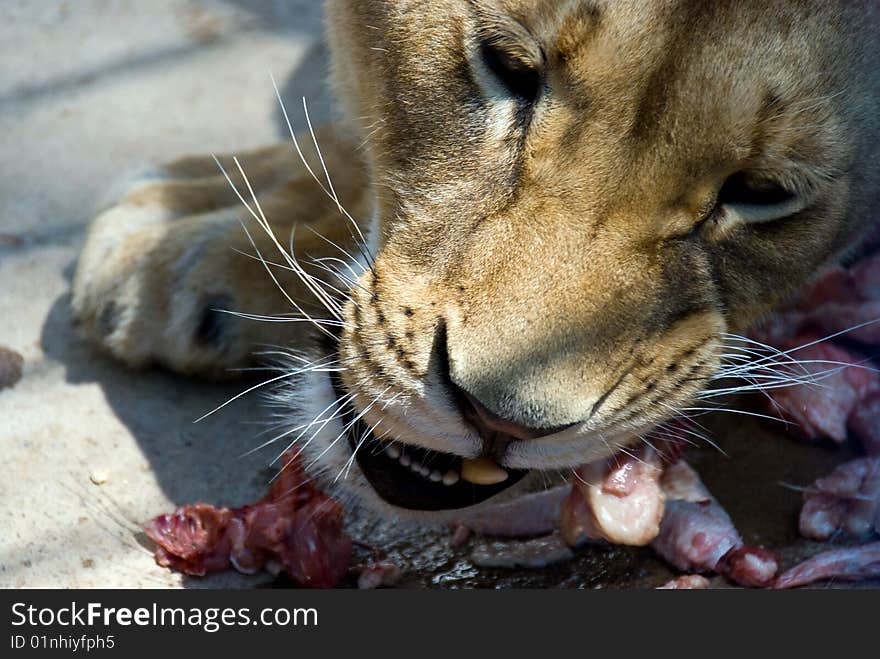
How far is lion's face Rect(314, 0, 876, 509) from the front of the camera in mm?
2117

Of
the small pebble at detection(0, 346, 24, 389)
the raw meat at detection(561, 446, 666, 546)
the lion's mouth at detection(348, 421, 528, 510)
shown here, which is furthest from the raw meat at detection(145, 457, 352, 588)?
the small pebble at detection(0, 346, 24, 389)

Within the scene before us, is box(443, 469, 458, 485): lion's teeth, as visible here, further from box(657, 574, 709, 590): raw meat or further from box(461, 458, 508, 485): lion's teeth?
box(657, 574, 709, 590): raw meat

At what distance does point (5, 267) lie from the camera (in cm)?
338

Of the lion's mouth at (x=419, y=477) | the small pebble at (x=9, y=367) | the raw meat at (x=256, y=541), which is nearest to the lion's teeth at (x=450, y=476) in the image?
the lion's mouth at (x=419, y=477)

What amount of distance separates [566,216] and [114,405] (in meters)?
1.32

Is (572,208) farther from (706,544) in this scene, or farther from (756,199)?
(706,544)

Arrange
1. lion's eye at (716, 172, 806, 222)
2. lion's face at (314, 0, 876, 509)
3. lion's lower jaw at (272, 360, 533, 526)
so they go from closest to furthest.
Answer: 1. lion's face at (314, 0, 876, 509)
2. lion's eye at (716, 172, 806, 222)
3. lion's lower jaw at (272, 360, 533, 526)

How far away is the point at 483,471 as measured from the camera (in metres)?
2.29

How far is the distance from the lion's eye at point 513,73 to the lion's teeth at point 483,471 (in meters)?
0.66

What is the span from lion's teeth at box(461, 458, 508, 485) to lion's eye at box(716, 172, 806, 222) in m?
0.63

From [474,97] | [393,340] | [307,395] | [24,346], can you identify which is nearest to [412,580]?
[307,395]

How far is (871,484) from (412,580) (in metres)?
1.05

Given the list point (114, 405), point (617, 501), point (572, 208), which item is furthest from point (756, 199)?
point (114, 405)

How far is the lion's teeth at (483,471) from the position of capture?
7.47ft
